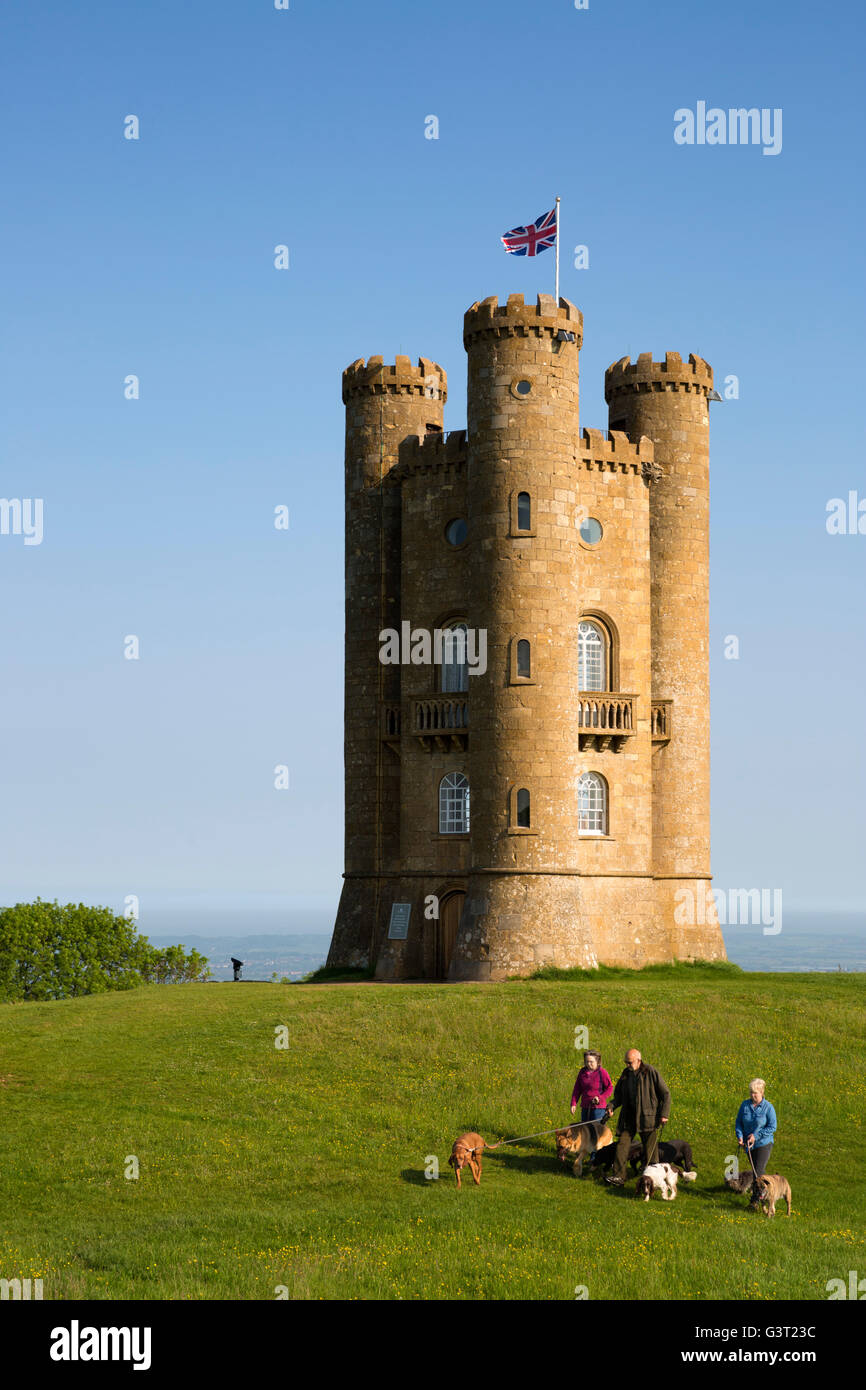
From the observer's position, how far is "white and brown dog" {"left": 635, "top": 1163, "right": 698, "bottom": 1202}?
2623 centimetres

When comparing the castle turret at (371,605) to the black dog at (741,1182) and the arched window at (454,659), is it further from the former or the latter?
the black dog at (741,1182)

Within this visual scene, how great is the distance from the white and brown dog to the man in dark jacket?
20.1 inches

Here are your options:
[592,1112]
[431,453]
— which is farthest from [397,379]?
[592,1112]

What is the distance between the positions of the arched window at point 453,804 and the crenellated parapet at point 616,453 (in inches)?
446

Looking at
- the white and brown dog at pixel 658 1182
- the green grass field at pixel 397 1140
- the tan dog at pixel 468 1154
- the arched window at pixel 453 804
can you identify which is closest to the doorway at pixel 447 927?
the arched window at pixel 453 804

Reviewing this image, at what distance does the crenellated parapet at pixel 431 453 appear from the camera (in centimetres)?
5419

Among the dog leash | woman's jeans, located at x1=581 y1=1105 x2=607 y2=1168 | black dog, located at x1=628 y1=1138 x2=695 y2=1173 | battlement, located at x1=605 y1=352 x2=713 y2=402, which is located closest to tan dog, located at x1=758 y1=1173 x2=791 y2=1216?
black dog, located at x1=628 y1=1138 x2=695 y2=1173

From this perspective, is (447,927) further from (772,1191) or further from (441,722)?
(772,1191)

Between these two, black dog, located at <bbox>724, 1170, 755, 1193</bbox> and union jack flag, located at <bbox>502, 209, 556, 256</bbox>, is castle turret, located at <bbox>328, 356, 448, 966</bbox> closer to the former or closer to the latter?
union jack flag, located at <bbox>502, 209, 556, 256</bbox>
